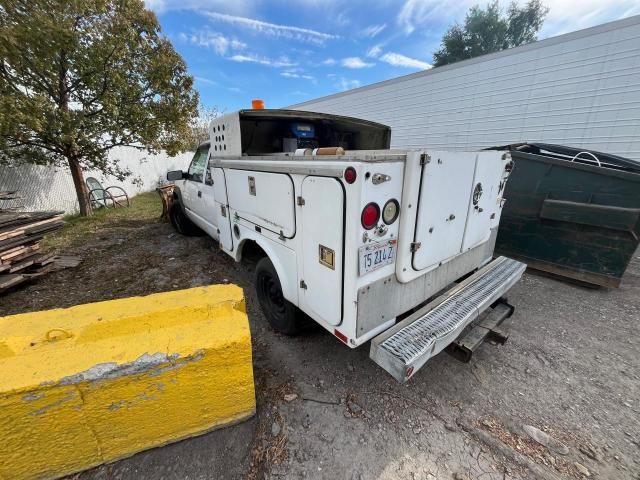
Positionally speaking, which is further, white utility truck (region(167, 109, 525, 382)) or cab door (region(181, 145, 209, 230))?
cab door (region(181, 145, 209, 230))

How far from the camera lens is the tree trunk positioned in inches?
315

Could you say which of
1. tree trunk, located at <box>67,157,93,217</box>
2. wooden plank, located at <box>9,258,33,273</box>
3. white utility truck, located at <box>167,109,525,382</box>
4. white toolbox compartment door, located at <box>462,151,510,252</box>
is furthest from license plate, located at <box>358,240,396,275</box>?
tree trunk, located at <box>67,157,93,217</box>

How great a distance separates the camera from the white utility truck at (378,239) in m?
1.68

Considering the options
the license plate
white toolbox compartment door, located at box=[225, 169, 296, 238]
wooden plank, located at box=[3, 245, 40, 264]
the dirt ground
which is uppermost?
white toolbox compartment door, located at box=[225, 169, 296, 238]

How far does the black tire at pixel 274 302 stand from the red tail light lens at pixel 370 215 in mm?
1200

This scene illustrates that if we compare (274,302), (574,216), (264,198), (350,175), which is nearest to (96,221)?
(274,302)

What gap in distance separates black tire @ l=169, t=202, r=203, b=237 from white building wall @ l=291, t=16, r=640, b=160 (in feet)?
29.3

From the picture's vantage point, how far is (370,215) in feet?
5.42

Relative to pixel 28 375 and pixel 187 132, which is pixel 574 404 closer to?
pixel 28 375

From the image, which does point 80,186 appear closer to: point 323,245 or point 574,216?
point 323,245

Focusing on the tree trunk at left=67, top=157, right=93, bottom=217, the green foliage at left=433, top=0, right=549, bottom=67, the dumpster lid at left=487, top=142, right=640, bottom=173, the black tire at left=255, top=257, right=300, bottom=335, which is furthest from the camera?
the green foliage at left=433, top=0, right=549, bottom=67

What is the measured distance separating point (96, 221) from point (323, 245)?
9.06 m

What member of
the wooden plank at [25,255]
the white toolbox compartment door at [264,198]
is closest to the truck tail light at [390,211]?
the white toolbox compartment door at [264,198]

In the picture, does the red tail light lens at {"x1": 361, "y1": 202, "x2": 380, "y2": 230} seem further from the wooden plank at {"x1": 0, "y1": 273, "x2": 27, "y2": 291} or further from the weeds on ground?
the weeds on ground
